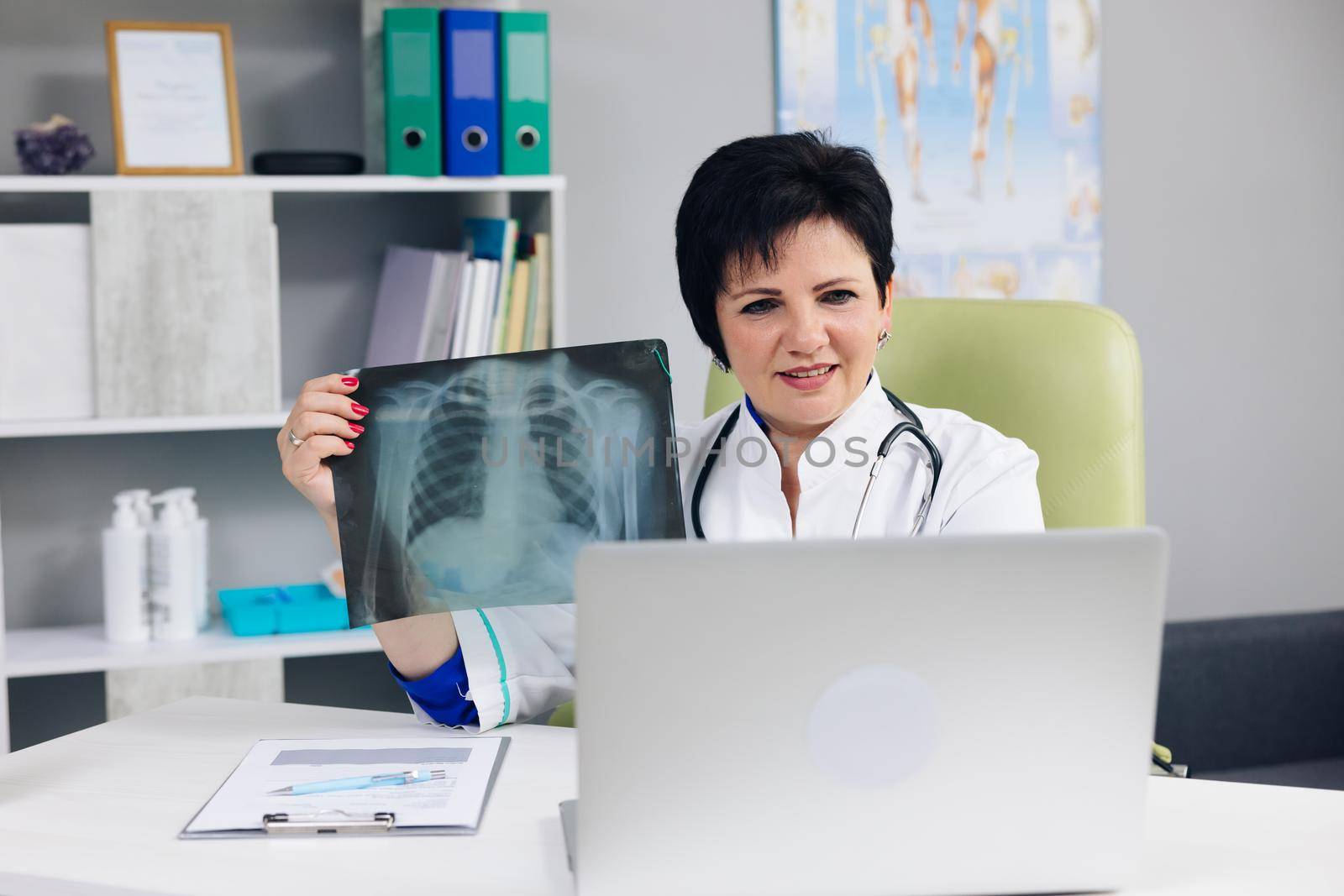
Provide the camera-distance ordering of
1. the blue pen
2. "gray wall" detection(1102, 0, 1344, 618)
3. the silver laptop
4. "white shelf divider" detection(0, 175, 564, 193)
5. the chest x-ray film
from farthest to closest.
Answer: "gray wall" detection(1102, 0, 1344, 618)
"white shelf divider" detection(0, 175, 564, 193)
the chest x-ray film
the blue pen
the silver laptop

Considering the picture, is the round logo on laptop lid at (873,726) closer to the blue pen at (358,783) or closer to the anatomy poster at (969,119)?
the blue pen at (358,783)

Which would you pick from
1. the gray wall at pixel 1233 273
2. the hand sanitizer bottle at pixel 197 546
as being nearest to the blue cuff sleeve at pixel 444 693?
the hand sanitizer bottle at pixel 197 546

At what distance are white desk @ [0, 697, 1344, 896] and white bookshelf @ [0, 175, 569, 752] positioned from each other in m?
0.85

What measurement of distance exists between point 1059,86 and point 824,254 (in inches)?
58.3

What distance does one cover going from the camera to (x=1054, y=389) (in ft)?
4.78

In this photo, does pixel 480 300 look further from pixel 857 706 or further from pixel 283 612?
pixel 857 706

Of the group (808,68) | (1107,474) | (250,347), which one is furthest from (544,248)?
(1107,474)

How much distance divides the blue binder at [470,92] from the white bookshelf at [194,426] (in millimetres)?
34

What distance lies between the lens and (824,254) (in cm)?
131

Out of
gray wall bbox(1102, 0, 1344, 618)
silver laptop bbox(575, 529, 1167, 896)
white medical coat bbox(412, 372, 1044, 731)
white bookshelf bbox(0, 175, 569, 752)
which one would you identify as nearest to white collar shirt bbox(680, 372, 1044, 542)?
white medical coat bbox(412, 372, 1044, 731)

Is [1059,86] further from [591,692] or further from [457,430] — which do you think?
[591,692]

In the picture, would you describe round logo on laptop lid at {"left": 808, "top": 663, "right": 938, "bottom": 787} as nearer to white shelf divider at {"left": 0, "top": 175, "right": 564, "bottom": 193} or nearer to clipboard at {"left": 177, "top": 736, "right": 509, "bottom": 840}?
clipboard at {"left": 177, "top": 736, "right": 509, "bottom": 840}

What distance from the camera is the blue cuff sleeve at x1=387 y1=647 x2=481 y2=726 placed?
119 centimetres

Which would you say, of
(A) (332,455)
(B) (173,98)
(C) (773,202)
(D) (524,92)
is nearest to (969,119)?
(D) (524,92)
